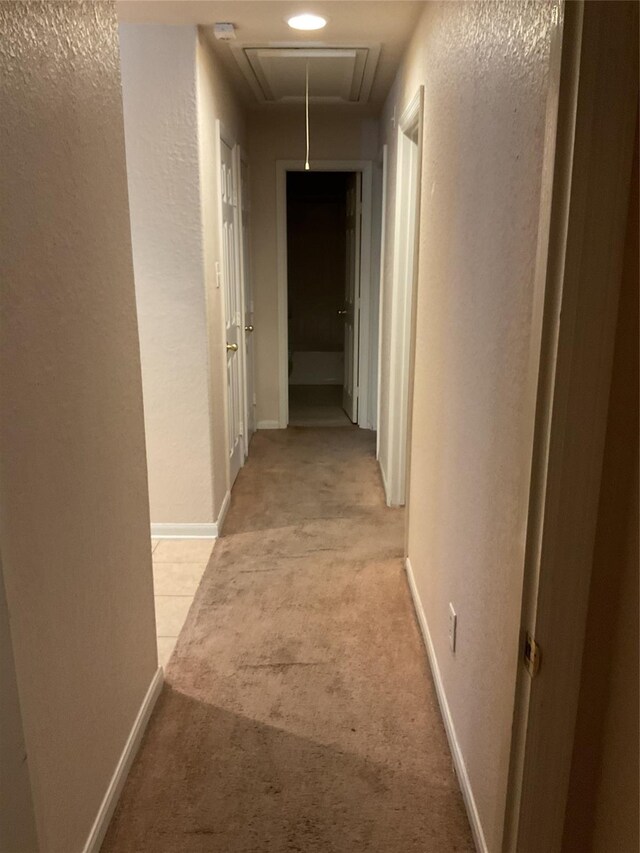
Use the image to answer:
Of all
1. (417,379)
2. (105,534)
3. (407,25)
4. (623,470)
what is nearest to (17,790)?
(105,534)

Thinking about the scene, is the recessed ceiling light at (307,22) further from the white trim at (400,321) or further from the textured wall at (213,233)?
the white trim at (400,321)

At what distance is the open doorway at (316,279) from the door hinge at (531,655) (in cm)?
616

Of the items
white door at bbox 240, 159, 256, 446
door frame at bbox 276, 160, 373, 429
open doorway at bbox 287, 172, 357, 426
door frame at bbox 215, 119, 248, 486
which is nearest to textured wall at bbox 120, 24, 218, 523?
door frame at bbox 215, 119, 248, 486

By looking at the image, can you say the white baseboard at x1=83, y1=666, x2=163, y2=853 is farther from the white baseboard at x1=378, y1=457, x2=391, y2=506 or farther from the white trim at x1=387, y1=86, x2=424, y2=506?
the white baseboard at x1=378, y1=457, x2=391, y2=506

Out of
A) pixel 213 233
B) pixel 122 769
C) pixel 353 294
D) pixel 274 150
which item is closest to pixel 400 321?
pixel 213 233

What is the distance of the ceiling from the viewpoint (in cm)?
271

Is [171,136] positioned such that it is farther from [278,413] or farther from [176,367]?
[278,413]

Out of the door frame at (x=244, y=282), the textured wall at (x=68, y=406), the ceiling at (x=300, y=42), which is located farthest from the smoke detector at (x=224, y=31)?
the textured wall at (x=68, y=406)

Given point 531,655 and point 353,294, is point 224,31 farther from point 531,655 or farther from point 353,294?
point 531,655

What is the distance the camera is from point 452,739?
197cm

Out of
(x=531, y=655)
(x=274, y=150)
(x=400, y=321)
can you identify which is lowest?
(x=531, y=655)

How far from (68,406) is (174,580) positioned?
5.69 feet

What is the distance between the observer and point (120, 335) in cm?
182

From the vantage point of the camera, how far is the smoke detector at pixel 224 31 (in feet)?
9.59
